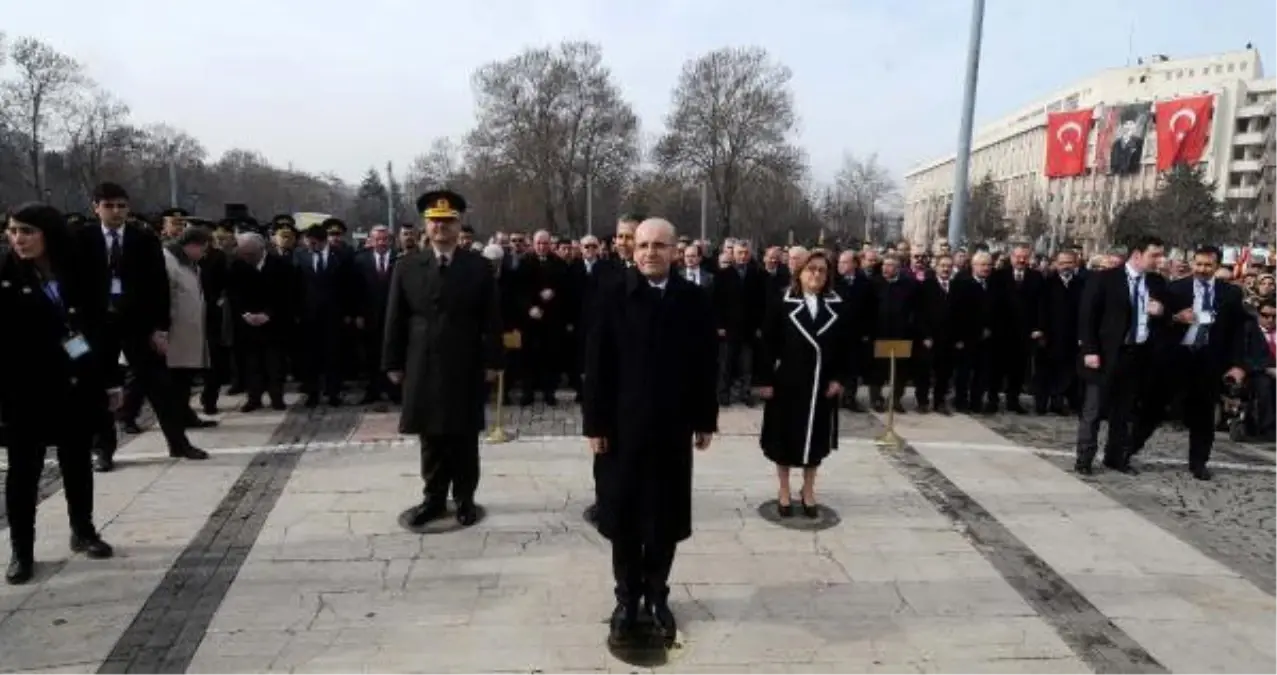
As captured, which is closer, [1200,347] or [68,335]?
[68,335]

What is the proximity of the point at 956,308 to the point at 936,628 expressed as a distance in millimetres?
5596

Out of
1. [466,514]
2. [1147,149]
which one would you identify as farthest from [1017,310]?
[1147,149]

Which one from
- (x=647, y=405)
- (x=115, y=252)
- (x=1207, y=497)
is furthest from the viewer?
(x=1207, y=497)

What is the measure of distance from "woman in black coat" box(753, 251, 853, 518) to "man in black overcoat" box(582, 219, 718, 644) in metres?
1.66

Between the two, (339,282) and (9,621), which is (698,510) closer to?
(9,621)

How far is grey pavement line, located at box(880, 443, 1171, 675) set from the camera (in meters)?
3.69

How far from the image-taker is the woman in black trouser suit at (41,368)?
13.4ft

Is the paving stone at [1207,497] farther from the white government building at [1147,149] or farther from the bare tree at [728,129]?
the white government building at [1147,149]

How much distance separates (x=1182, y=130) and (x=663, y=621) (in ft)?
225

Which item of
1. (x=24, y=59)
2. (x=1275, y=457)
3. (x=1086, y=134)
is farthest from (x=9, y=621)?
(x=1086, y=134)

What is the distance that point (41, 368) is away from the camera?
4125mm

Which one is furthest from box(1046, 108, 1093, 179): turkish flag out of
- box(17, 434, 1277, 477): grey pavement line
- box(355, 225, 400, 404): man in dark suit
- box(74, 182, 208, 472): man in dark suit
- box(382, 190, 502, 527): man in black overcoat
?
box(74, 182, 208, 472): man in dark suit

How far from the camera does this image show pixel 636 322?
3502 millimetres

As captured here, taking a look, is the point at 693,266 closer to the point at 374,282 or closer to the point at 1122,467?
the point at 374,282
